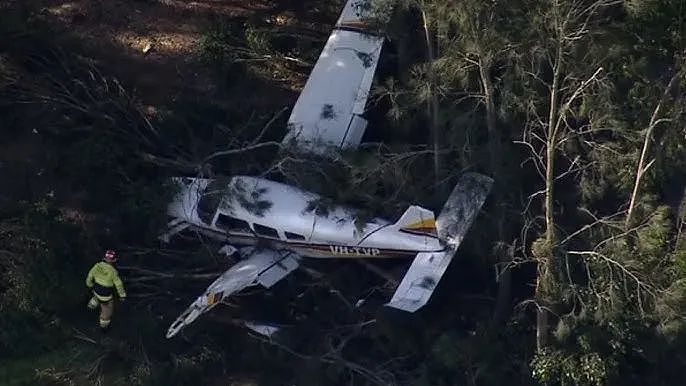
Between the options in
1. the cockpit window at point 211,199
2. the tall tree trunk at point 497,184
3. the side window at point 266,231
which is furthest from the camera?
the cockpit window at point 211,199

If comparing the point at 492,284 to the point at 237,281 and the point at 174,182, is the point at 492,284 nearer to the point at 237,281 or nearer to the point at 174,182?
the point at 237,281

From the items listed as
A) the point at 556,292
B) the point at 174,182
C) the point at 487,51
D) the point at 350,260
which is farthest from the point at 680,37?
the point at 174,182

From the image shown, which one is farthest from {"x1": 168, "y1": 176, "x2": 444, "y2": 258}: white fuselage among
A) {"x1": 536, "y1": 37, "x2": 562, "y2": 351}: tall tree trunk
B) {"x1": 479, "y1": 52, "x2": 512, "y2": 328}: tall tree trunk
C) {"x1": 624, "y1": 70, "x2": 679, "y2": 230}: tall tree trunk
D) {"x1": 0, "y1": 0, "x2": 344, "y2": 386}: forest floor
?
{"x1": 624, "y1": 70, "x2": 679, "y2": 230}: tall tree trunk

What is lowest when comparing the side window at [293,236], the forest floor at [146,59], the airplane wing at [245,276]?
the airplane wing at [245,276]

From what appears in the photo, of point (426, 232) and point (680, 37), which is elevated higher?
point (680, 37)

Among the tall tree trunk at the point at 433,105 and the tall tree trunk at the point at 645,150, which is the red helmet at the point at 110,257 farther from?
the tall tree trunk at the point at 645,150

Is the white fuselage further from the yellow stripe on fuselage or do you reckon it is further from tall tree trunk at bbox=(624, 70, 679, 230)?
tall tree trunk at bbox=(624, 70, 679, 230)

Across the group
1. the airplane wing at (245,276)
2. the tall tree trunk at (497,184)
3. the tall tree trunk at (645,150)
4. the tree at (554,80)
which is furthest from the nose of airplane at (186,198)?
the tall tree trunk at (645,150)
